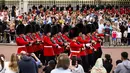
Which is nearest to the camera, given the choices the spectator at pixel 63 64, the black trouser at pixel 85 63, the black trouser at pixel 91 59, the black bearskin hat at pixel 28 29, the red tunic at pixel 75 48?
the spectator at pixel 63 64

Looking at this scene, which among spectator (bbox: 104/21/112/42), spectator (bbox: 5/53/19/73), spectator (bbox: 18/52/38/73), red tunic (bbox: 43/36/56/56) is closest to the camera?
spectator (bbox: 5/53/19/73)

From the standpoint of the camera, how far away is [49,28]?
37.7 ft

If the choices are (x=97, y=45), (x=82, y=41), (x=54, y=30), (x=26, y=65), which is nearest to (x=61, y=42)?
(x=54, y=30)

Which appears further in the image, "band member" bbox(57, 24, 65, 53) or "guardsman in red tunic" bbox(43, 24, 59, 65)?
"band member" bbox(57, 24, 65, 53)

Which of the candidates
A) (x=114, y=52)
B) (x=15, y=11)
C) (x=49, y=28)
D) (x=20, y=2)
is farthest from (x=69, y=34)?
(x=20, y=2)

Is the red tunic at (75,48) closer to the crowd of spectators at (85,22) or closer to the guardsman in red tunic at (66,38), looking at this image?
the guardsman in red tunic at (66,38)

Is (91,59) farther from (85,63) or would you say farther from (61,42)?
(61,42)

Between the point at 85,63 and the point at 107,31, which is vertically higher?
the point at 107,31

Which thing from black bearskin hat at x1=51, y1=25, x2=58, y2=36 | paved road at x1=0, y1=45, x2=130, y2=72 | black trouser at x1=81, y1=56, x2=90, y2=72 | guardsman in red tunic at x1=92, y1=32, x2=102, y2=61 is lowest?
paved road at x1=0, y1=45, x2=130, y2=72

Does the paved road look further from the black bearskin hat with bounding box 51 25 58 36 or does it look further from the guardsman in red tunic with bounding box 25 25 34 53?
the black bearskin hat with bounding box 51 25 58 36

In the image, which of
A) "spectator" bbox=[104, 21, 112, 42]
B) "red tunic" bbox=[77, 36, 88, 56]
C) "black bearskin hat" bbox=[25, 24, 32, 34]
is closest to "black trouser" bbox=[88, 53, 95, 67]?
"red tunic" bbox=[77, 36, 88, 56]

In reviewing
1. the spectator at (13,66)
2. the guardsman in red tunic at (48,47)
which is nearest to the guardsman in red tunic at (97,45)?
the guardsman in red tunic at (48,47)

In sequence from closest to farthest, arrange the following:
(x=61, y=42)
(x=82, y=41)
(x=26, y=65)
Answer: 1. (x=26, y=65)
2. (x=82, y=41)
3. (x=61, y=42)

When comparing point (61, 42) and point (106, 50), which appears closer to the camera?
point (61, 42)
